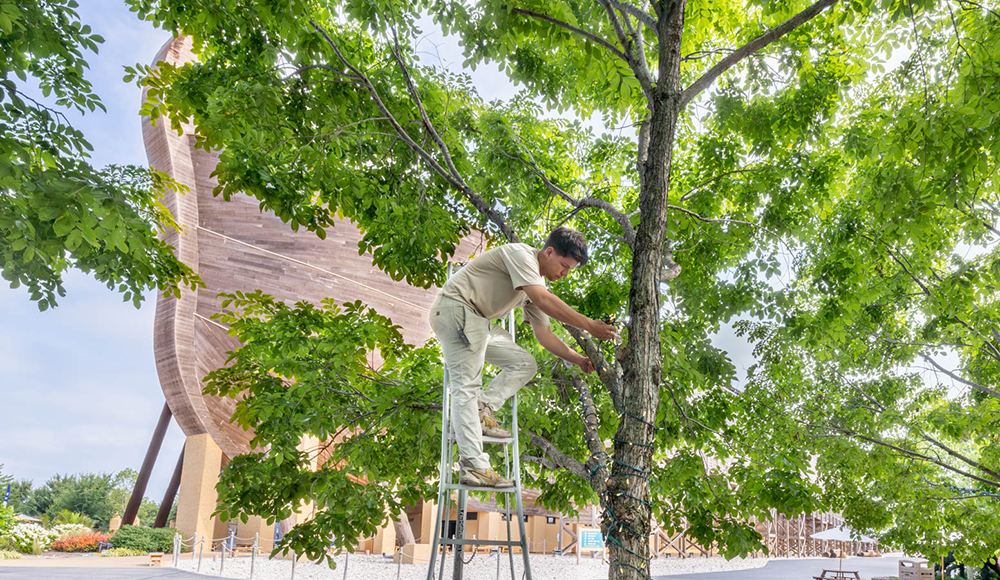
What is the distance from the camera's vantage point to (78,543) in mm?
19750

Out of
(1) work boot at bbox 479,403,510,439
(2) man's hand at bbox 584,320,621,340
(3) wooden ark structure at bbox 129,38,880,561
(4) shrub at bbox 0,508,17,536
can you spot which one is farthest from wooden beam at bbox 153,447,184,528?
(2) man's hand at bbox 584,320,621,340

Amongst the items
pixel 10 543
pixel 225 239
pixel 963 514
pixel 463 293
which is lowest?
pixel 10 543

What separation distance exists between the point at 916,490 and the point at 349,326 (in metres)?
9.17

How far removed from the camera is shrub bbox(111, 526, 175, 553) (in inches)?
767

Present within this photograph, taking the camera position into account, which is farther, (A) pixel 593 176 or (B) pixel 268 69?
(A) pixel 593 176

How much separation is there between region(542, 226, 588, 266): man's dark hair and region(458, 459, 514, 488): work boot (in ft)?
4.36

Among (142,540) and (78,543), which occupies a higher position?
(142,540)

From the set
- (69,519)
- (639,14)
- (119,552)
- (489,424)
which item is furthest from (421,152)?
(69,519)

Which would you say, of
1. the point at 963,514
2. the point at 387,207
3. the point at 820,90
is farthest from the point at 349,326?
the point at 963,514

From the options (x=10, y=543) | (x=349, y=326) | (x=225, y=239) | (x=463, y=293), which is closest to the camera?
(x=463, y=293)

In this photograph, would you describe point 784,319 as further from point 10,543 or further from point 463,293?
point 10,543

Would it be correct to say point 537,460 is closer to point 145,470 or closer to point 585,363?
point 585,363

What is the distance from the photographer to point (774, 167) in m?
7.14

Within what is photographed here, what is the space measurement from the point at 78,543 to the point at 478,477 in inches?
872
